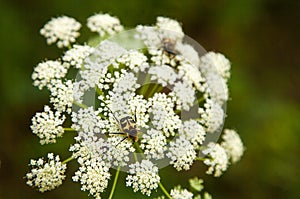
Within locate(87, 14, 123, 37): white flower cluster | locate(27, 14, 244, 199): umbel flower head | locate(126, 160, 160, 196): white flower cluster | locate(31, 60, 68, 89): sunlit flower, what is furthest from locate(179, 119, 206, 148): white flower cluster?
locate(87, 14, 123, 37): white flower cluster

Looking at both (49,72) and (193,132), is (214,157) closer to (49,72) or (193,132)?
(193,132)

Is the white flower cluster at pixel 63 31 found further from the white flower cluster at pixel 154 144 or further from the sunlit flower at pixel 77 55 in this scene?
the white flower cluster at pixel 154 144

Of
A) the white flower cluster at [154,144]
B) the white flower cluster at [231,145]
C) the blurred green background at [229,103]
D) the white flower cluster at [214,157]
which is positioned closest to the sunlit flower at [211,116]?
the white flower cluster at [214,157]

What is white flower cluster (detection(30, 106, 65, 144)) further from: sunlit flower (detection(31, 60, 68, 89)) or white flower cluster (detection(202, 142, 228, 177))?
white flower cluster (detection(202, 142, 228, 177))

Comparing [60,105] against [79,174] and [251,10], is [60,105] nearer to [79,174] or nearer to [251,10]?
[79,174]

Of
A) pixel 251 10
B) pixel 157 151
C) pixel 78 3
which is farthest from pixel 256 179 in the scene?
pixel 78 3
